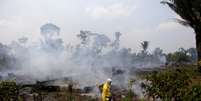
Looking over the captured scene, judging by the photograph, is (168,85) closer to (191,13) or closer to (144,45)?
(191,13)

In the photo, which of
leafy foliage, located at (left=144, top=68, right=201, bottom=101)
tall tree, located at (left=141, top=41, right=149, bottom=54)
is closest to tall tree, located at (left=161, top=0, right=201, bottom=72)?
leafy foliage, located at (left=144, top=68, right=201, bottom=101)

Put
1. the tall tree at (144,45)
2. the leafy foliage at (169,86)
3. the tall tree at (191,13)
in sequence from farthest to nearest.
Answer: the tall tree at (144,45) → the tall tree at (191,13) → the leafy foliage at (169,86)

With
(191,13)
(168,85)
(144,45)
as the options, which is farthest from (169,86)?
(144,45)

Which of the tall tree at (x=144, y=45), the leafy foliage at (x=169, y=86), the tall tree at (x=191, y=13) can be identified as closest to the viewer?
the leafy foliage at (x=169, y=86)

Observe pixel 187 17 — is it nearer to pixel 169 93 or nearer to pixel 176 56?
pixel 169 93

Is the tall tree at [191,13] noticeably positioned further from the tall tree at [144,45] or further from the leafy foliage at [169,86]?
the tall tree at [144,45]

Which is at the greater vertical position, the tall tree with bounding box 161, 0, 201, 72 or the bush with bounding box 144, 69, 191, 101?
the tall tree with bounding box 161, 0, 201, 72

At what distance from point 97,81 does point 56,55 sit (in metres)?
16.0

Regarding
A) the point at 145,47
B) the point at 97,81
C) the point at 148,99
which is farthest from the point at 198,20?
the point at 145,47

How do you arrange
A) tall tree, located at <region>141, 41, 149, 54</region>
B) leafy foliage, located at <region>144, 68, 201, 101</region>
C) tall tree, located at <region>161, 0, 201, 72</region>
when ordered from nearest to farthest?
leafy foliage, located at <region>144, 68, 201, 101</region>, tall tree, located at <region>161, 0, 201, 72</region>, tall tree, located at <region>141, 41, 149, 54</region>

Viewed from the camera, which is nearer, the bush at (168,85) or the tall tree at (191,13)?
the bush at (168,85)

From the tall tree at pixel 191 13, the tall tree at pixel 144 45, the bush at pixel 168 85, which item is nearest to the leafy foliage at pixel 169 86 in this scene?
the bush at pixel 168 85

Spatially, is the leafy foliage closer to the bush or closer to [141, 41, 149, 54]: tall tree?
the bush

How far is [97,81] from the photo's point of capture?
2597 centimetres
